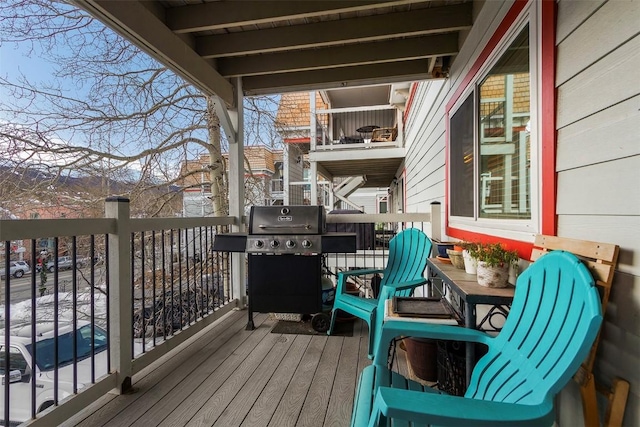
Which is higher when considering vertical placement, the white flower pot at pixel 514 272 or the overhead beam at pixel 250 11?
the overhead beam at pixel 250 11

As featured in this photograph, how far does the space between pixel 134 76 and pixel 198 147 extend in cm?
140

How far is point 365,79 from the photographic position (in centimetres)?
343

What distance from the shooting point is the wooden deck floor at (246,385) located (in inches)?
67.1

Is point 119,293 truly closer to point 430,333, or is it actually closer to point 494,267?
point 430,333

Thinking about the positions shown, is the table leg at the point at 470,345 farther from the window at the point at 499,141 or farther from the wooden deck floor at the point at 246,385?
the wooden deck floor at the point at 246,385

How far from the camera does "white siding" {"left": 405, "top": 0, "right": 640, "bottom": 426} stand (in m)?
0.92

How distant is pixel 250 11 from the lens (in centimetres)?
235

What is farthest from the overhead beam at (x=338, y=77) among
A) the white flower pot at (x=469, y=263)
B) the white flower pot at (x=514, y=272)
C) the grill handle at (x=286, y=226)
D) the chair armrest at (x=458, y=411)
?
the chair armrest at (x=458, y=411)

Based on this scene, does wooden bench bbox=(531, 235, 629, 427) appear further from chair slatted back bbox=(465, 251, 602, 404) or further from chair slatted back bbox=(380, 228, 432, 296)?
chair slatted back bbox=(380, 228, 432, 296)

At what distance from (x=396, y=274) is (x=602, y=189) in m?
1.88

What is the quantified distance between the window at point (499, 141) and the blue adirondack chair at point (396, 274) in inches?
16.0

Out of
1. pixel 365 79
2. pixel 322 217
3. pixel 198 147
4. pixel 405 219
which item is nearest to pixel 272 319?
pixel 322 217

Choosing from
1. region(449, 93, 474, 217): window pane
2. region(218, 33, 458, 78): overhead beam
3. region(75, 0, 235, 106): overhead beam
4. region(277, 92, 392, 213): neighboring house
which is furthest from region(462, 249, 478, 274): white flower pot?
region(277, 92, 392, 213): neighboring house

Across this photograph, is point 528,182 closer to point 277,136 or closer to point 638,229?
point 638,229
